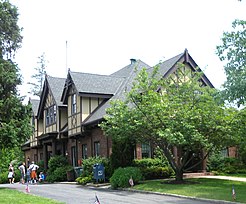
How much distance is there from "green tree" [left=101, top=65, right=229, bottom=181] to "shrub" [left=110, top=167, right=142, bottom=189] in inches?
71.8

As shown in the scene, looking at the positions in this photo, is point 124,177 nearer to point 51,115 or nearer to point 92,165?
point 92,165

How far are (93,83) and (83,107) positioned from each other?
7.75 feet

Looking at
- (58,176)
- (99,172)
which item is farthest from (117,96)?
(58,176)

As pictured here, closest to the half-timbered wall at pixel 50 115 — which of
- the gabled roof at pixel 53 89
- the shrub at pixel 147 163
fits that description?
the gabled roof at pixel 53 89

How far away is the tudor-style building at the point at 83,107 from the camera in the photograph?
91.3 ft

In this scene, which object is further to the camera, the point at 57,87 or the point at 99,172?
the point at 57,87

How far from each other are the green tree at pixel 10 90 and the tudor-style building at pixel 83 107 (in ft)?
16.9

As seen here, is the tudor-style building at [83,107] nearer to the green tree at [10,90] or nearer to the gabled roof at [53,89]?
the gabled roof at [53,89]

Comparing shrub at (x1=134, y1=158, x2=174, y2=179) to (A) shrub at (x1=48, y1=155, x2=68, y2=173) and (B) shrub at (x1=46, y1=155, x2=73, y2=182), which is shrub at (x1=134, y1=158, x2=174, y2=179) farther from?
(A) shrub at (x1=48, y1=155, x2=68, y2=173)

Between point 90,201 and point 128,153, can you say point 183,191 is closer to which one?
point 90,201

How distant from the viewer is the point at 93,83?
30828 millimetres

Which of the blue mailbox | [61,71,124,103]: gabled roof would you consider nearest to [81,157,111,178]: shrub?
the blue mailbox

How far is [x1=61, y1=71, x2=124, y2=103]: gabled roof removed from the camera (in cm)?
2950

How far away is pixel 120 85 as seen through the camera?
1233 inches
